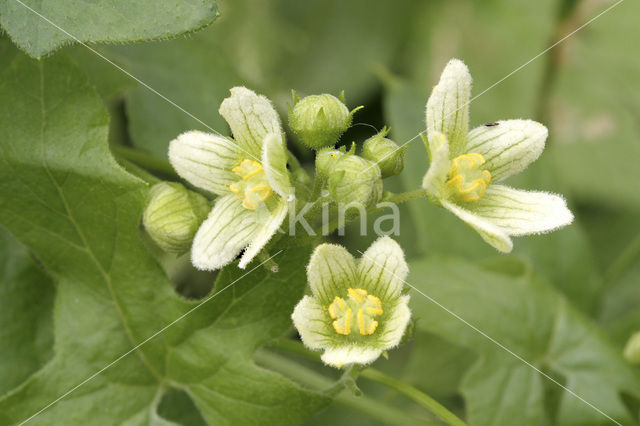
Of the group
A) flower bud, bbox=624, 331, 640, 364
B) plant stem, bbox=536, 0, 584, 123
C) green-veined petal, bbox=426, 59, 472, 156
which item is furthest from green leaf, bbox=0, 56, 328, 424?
plant stem, bbox=536, 0, 584, 123

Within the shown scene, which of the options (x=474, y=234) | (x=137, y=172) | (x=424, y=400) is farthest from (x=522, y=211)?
(x=137, y=172)

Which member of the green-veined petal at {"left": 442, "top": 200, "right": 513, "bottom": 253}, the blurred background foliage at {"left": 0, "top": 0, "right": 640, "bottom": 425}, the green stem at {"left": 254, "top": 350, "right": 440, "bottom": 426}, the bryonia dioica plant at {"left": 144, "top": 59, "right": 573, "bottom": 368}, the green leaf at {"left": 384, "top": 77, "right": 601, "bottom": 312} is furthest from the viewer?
the green leaf at {"left": 384, "top": 77, "right": 601, "bottom": 312}

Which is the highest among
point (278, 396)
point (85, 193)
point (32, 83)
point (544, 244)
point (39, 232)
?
point (32, 83)

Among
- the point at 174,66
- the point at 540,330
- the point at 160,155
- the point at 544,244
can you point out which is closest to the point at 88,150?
the point at 160,155

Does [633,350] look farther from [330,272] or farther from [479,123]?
[330,272]

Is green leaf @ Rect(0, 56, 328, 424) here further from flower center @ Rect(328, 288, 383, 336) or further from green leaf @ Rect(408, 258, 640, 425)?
green leaf @ Rect(408, 258, 640, 425)

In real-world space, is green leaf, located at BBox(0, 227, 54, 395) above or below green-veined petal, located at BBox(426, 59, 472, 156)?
below

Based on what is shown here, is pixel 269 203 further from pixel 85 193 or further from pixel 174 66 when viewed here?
pixel 174 66
